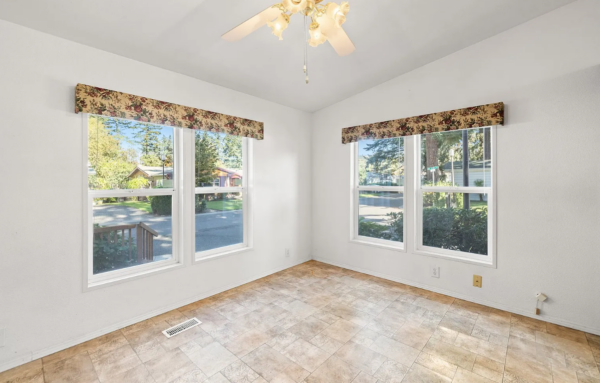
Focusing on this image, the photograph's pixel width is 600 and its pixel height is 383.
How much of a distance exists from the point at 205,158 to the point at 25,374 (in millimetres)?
2264

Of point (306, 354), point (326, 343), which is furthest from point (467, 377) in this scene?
point (306, 354)

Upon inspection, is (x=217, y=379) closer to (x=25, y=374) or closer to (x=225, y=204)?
(x=25, y=374)

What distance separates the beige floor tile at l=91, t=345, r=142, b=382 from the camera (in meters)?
1.91

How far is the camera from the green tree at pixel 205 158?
315 centimetres

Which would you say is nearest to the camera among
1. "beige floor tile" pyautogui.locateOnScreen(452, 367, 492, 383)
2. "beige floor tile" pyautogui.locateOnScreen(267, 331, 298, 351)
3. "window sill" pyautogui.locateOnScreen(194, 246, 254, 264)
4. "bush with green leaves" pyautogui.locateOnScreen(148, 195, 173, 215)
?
"beige floor tile" pyautogui.locateOnScreen(452, 367, 492, 383)

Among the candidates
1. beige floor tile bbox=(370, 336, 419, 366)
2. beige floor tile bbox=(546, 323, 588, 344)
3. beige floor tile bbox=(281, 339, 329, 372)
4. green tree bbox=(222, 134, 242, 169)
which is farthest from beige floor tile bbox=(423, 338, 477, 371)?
green tree bbox=(222, 134, 242, 169)

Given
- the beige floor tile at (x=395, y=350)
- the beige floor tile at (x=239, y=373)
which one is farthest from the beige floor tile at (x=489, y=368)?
the beige floor tile at (x=239, y=373)

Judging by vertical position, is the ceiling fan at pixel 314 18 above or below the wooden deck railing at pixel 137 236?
above

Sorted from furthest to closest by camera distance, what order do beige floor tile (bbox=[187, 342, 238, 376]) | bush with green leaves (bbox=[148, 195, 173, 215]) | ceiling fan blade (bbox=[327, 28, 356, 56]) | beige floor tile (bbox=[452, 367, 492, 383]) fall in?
bush with green leaves (bbox=[148, 195, 173, 215]) < beige floor tile (bbox=[187, 342, 238, 376]) < beige floor tile (bbox=[452, 367, 492, 383]) < ceiling fan blade (bbox=[327, 28, 356, 56])

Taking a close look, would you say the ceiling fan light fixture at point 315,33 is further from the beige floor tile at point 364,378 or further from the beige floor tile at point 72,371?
the beige floor tile at point 72,371

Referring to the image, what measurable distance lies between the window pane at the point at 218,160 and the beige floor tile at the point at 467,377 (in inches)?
114

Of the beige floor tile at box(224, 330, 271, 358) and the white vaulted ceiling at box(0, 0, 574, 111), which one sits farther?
the beige floor tile at box(224, 330, 271, 358)

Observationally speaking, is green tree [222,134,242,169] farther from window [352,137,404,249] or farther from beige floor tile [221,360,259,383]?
beige floor tile [221,360,259,383]

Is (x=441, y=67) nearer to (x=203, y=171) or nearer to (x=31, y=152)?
(x=203, y=171)
